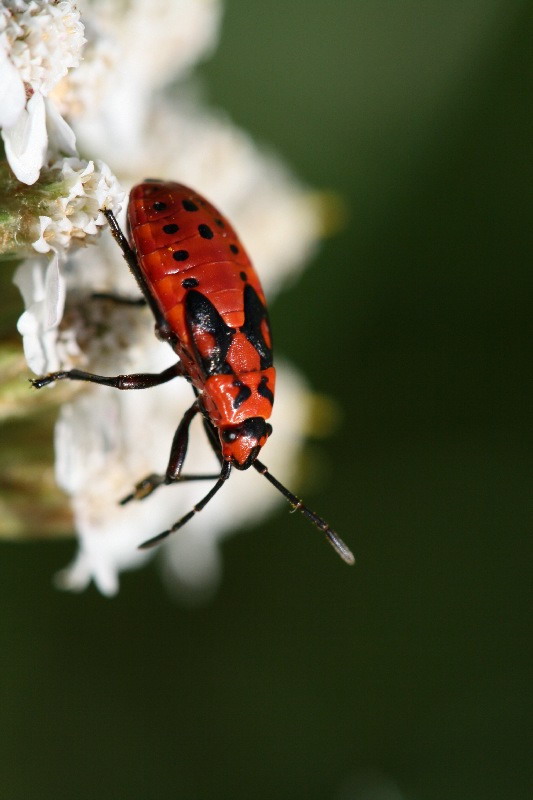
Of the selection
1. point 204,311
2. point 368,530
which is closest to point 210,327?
point 204,311

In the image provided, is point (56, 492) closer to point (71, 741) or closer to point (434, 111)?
point (71, 741)

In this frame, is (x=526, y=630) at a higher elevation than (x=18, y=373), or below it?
below

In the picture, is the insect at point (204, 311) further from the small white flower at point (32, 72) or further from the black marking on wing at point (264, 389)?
the small white flower at point (32, 72)

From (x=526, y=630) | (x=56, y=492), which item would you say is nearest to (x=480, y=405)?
(x=526, y=630)

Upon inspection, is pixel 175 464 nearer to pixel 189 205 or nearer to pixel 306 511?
pixel 306 511

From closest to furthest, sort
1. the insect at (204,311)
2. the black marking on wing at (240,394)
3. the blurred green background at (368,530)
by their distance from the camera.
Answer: the insect at (204,311)
the black marking on wing at (240,394)
the blurred green background at (368,530)

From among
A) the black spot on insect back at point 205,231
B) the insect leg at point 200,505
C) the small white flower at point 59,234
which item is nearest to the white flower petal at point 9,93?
the small white flower at point 59,234
